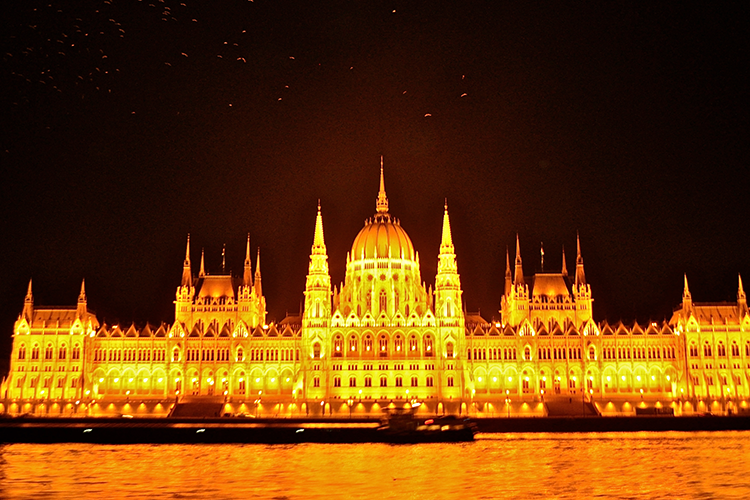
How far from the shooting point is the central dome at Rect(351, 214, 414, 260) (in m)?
138

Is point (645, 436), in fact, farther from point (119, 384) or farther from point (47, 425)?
→ point (119, 384)

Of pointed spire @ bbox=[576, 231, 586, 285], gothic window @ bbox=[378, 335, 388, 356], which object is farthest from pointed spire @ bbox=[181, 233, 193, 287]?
pointed spire @ bbox=[576, 231, 586, 285]

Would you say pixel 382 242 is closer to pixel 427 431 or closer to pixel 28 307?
pixel 28 307

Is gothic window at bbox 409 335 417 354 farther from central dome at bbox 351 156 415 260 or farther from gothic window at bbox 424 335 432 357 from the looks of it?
central dome at bbox 351 156 415 260

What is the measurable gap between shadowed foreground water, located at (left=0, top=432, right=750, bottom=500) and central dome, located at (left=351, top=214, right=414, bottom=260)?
51256mm

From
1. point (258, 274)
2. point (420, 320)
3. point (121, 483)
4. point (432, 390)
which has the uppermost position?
point (258, 274)

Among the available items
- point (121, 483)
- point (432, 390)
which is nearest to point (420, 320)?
point (432, 390)

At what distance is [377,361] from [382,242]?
20.9 metres

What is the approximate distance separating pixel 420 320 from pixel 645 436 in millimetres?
38225

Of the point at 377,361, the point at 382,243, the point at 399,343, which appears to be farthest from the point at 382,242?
the point at 377,361

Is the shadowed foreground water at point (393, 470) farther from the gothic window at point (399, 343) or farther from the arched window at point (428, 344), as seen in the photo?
the gothic window at point (399, 343)

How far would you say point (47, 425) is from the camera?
99.6 m

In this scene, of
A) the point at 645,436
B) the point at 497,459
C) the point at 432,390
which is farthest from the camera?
the point at 432,390

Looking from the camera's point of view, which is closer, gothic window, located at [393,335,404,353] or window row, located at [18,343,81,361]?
gothic window, located at [393,335,404,353]
